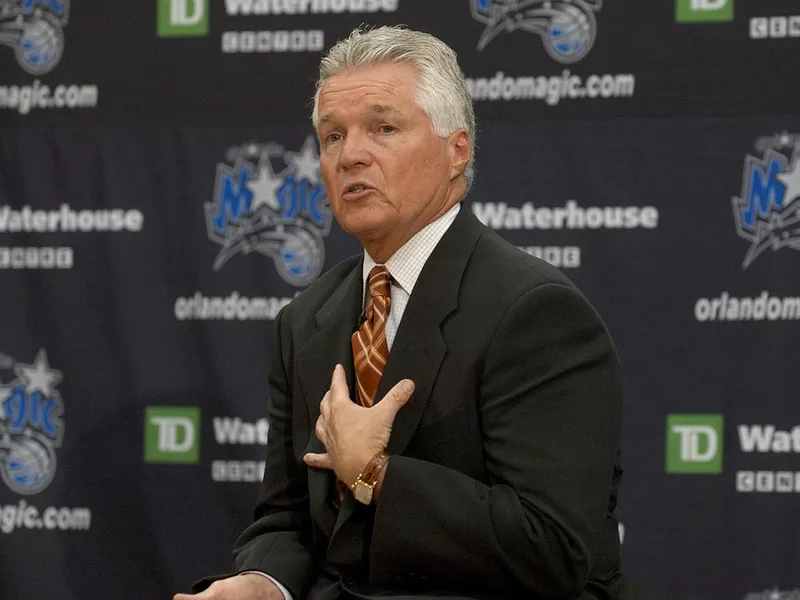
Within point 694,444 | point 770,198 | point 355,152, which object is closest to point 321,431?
point 355,152

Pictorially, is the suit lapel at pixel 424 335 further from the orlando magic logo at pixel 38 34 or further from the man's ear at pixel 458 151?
the orlando magic logo at pixel 38 34

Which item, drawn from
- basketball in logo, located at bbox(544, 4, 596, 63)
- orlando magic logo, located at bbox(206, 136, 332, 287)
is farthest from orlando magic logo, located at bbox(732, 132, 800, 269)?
orlando magic logo, located at bbox(206, 136, 332, 287)

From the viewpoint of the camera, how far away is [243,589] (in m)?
1.88

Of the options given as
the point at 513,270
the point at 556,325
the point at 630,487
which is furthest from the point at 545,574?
the point at 630,487

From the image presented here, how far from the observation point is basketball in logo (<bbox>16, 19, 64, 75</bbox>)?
12.6ft

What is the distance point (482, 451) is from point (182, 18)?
100 inches

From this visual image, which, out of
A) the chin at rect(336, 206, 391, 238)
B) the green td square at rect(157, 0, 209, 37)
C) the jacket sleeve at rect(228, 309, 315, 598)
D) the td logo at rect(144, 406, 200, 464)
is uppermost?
the green td square at rect(157, 0, 209, 37)

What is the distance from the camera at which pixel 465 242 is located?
76.9 inches

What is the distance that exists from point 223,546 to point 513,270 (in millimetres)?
2209

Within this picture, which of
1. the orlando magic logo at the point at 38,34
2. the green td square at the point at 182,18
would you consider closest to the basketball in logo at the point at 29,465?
the orlando magic logo at the point at 38,34

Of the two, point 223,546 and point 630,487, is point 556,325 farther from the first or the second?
point 223,546

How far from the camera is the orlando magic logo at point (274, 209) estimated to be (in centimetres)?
366

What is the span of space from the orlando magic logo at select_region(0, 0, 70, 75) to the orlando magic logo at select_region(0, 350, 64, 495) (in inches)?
44.1

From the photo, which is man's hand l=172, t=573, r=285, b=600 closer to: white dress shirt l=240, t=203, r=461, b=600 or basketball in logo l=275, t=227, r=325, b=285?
white dress shirt l=240, t=203, r=461, b=600
